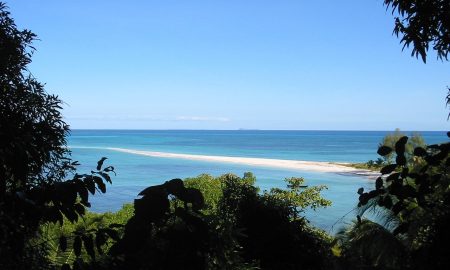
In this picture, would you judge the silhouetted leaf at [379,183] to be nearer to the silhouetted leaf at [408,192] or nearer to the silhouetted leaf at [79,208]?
the silhouetted leaf at [408,192]

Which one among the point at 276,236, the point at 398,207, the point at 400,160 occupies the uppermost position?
the point at 400,160

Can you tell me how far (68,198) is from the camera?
5.91 feet

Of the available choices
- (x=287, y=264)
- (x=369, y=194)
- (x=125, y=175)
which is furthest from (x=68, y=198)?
(x=125, y=175)

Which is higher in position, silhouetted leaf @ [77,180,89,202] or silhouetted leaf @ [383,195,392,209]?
silhouetted leaf @ [77,180,89,202]

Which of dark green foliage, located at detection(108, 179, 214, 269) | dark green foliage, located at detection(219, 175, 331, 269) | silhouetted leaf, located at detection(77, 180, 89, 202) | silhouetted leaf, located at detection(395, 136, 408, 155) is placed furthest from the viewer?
dark green foliage, located at detection(219, 175, 331, 269)

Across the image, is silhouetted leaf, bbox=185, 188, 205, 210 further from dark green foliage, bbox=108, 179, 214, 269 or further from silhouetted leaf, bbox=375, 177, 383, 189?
silhouetted leaf, bbox=375, 177, 383, 189

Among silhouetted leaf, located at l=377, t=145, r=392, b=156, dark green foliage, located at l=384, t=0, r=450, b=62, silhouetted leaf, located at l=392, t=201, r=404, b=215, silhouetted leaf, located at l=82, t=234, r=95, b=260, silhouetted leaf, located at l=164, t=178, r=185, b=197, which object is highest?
dark green foliage, located at l=384, t=0, r=450, b=62

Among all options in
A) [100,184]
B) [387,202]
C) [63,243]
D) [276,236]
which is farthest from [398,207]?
[276,236]

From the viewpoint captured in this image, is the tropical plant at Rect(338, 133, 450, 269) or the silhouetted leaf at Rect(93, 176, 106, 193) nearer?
the silhouetted leaf at Rect(93, 176, 106, 193)

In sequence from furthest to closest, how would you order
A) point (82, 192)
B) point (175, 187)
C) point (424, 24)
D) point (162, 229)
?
1. point (424, 24)
2. point (82, 192)
3. point (162, 229)
4. point (175, 187)

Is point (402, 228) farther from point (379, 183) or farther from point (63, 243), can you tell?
point (63, 243)

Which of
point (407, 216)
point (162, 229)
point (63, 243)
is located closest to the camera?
point (162, 229)

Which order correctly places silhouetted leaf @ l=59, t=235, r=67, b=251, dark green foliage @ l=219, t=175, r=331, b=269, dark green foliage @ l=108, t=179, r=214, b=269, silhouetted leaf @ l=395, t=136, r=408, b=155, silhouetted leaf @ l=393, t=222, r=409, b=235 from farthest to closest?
dark green foliage @ l=219, t=175, r=331, b=269 < silhouetted leaf @ l=393, t=222, r=409, b=235 < silhouetted leaf @ l=395, t=136, r=408, b=155 < silhouetted leaf @ l=59, t=235, r=67, b=251 < dark green foliage @ l=108, t=179, r=214, b=269

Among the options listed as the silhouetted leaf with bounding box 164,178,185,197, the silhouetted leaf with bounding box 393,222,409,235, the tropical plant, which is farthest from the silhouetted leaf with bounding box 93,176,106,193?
the silhouetted leaf with bounding box 393,222,409,235
